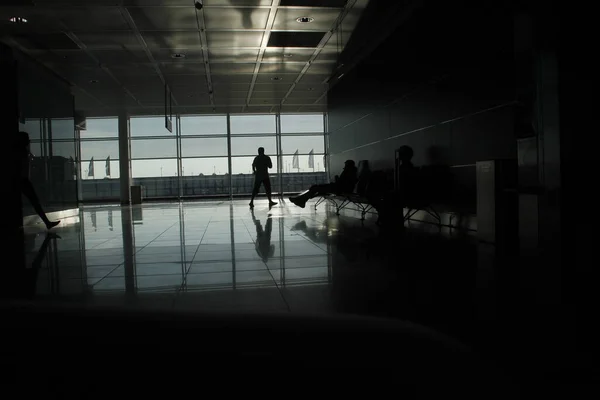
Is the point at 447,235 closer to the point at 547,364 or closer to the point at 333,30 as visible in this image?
the point at 547,364

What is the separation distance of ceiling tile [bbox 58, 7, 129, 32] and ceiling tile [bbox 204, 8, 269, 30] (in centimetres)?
154

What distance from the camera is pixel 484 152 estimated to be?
602 centimetres

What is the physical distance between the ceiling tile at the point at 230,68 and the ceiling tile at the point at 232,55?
1.37 ft

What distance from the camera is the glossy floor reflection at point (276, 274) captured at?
258cm

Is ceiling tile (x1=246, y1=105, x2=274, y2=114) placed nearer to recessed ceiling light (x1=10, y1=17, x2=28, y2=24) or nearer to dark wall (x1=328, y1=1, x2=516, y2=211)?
dark wall (x1=328, y1=1, x2=516, y2=211)

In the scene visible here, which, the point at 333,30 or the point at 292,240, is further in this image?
the point at 333,30

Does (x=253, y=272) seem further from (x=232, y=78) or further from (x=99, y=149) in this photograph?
(x=99, y=149)

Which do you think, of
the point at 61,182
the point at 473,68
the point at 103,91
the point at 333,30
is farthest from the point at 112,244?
the point at 103,91

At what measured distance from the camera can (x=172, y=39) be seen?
9.66m

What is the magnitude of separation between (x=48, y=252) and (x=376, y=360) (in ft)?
15.1

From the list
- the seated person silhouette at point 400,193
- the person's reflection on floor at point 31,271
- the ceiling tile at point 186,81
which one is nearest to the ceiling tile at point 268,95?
the ceiling tile at point 186,81

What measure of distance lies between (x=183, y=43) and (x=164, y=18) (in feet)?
5.11

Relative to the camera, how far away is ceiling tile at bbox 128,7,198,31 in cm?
796

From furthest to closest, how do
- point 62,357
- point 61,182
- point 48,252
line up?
point 61,182 → point 48,252 → point 62,357
